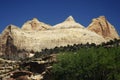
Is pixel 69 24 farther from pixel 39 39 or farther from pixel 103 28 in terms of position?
pixel 103 28

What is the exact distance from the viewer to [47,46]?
408 ft

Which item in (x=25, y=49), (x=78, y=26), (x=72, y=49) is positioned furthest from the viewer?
(x=78, y=26)

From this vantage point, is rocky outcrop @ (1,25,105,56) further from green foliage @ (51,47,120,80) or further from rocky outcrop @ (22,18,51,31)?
green foliage @ (51,47,120,80)

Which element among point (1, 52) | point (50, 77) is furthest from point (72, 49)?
point (1, 52)

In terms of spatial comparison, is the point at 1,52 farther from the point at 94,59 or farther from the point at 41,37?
the point at 94,59

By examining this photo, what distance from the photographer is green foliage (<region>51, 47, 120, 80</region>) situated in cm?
7062

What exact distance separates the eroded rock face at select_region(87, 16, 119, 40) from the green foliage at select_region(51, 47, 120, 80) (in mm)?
85910

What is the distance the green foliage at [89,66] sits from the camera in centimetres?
7062

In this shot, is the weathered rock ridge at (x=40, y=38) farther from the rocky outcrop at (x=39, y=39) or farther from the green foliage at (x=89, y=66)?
the green foliage at (x=89, y=66)

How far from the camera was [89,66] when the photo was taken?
72312mm

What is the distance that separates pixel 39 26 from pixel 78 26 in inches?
802

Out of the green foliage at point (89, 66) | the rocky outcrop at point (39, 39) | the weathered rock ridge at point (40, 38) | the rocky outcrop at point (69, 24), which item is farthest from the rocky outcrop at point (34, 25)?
the green foliage at point (89, 66)

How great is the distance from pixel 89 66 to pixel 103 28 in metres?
98.7

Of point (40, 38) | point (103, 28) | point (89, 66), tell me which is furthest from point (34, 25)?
point (89, 66)
